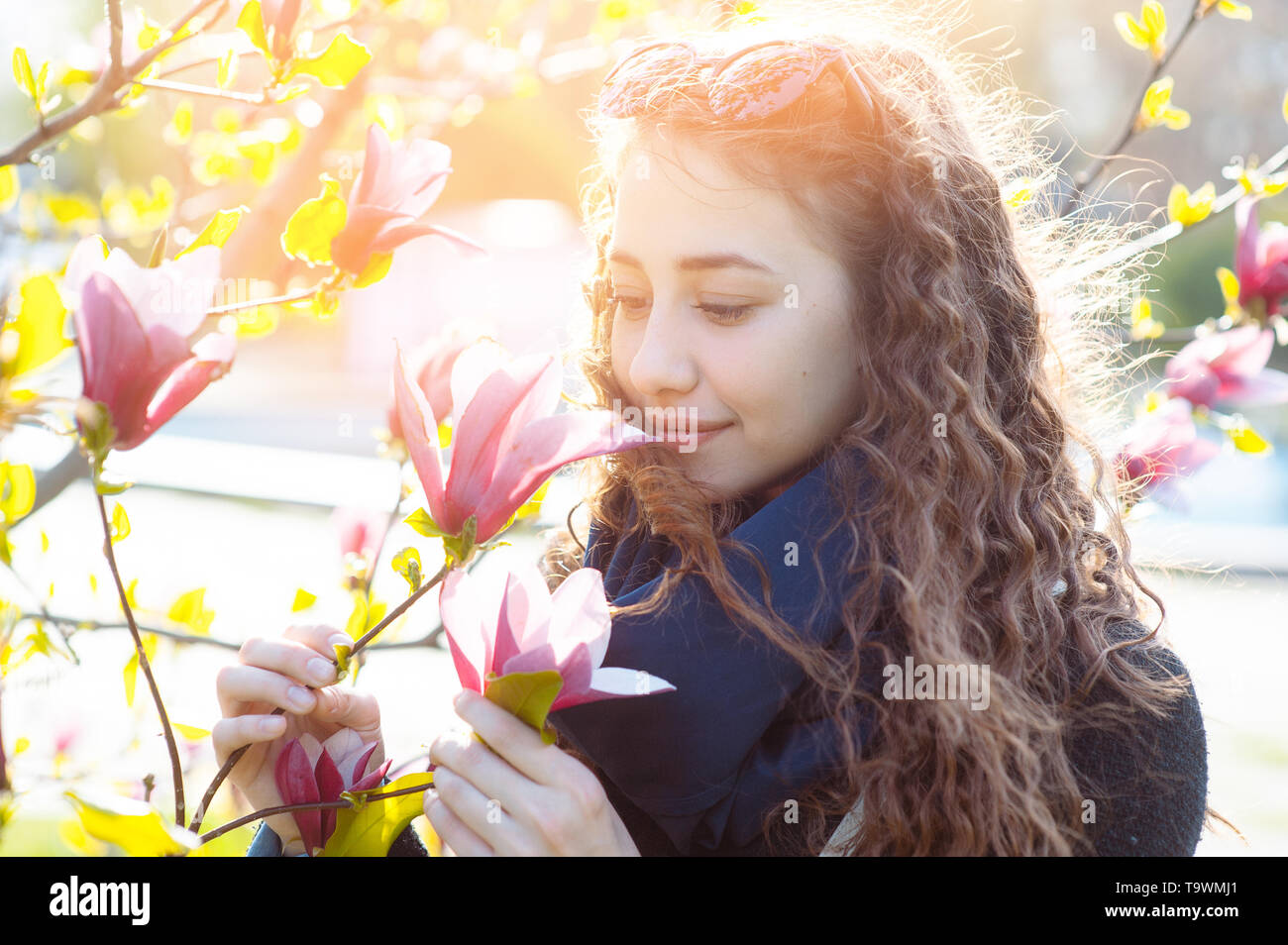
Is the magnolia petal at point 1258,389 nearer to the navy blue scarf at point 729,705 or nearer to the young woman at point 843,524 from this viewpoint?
the young woman at point 843,524

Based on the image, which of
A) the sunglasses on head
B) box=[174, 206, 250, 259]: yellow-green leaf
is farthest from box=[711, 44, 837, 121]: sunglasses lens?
box=[174, 206, 250, 259]: yellow-green leaf

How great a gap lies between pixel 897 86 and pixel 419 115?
4.32 ft

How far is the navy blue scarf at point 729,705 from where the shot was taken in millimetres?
1024

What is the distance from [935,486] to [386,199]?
24.6 inches

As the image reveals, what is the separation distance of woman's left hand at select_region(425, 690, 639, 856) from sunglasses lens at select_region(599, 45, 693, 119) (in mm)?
736

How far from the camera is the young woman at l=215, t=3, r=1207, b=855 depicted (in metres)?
1.03

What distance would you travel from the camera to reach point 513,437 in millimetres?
744

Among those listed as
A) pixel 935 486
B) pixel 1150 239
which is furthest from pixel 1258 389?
pixel 935 486

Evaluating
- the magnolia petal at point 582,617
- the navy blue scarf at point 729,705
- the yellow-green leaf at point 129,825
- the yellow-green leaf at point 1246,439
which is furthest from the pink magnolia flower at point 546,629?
the yellow-green leaf at point 1246,439

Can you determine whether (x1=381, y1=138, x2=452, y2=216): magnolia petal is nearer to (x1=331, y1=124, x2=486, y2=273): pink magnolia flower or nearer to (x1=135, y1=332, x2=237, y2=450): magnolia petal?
(x1=331, y1=124, x2=486, y2=273): pink magnolia flower

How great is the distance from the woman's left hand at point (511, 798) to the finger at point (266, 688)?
0.43 ft

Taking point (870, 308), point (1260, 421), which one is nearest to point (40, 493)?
point (870, 308)

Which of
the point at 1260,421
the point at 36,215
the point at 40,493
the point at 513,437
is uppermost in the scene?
the point at 36,215
